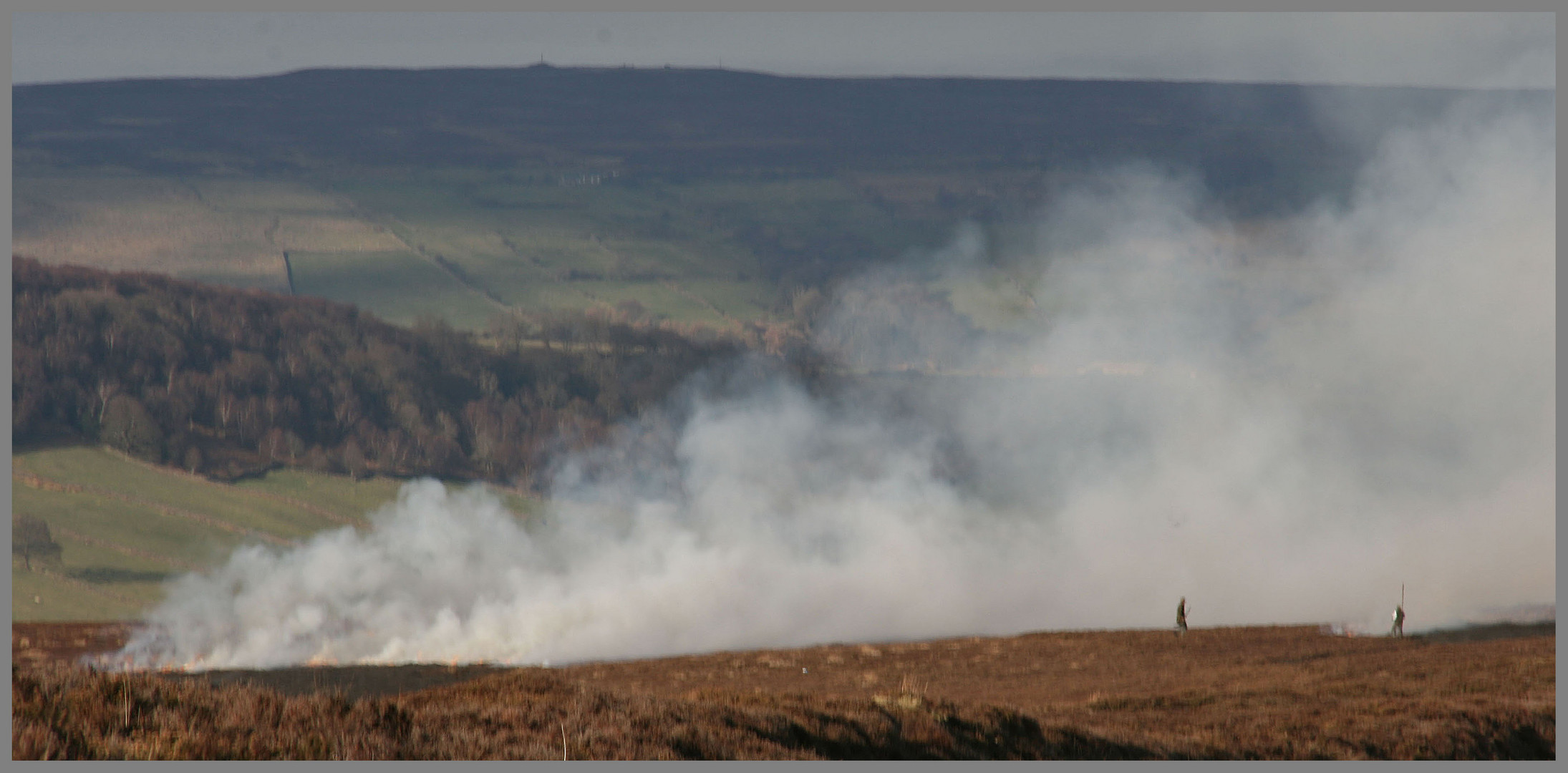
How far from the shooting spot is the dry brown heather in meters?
22.1

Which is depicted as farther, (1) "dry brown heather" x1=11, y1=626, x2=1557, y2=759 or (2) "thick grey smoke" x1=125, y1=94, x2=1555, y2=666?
(2) "thick grey smoke" x1=125, y1=94, x2=1555, y2=666

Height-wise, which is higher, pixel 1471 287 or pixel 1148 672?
pixel 1471 287

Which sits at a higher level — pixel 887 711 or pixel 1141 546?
pixel 1141 546

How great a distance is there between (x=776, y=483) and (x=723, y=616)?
3102 inches

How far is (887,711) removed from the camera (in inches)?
1217

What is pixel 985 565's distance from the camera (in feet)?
481

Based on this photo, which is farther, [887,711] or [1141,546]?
[1141,546]

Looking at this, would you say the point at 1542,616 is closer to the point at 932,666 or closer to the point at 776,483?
the point at 932,666

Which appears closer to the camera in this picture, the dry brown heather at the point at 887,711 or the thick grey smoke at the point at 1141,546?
the dry brown heather at the point at 887,711

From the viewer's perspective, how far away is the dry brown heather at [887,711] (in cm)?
2206

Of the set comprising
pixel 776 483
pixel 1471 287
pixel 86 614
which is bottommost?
pixel 86 614

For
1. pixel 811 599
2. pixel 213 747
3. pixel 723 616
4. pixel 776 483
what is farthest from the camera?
pixel 776 483

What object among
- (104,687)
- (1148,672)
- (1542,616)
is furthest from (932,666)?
(104,687)

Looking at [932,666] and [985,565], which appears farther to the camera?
[985,565]
